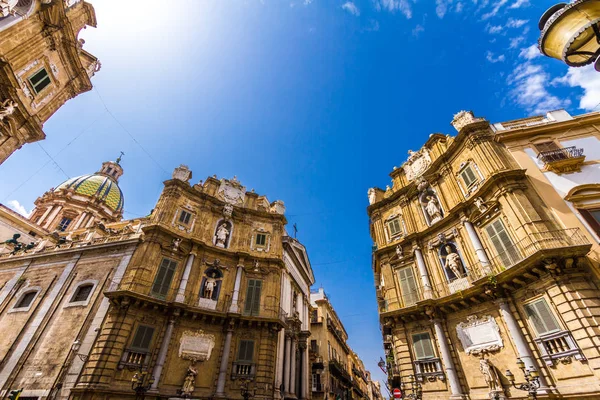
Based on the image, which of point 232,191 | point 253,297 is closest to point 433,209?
point 253,297

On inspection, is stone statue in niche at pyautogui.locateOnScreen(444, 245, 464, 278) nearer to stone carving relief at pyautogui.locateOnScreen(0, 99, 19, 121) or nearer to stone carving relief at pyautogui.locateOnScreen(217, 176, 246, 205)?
stone carving relief at pyautogui.locateOnScreen(217, 176, 246, 205)

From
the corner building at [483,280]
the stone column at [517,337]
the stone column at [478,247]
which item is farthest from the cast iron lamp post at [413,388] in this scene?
the stone column at [478,247]

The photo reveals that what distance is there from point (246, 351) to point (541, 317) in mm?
16390

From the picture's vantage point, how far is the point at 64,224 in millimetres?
43812

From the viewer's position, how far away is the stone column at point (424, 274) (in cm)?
1648

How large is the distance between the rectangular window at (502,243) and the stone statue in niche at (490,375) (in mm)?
4658

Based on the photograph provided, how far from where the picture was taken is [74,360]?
15719 mm

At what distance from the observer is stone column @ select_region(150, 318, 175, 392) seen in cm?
1598

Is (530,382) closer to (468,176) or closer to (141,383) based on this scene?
(468,176)

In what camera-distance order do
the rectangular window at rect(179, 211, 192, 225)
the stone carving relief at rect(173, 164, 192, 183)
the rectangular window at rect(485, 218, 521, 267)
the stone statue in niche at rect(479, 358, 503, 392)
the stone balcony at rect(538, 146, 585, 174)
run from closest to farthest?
the stone statue in niche at rect(479, 358, 503, 392) → the rectangular window at rect(485, 218, 521, 267) → the stone balcony at rect(538, 146, 585, 174) → the rectangular window at rect(179, 211, 192, 225) → the stone carving relief at rect(173, 164, 192, 183)

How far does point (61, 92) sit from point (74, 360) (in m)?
17.4

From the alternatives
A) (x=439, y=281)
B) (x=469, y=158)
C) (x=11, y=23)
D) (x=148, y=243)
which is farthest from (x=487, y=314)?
(x=11, y=23)

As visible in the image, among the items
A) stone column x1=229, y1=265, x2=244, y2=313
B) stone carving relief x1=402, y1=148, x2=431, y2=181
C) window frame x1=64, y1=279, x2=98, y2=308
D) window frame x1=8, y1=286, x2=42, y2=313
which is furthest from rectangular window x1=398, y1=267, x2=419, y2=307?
window frame x1=8, y1=286, x2=42, y2=313

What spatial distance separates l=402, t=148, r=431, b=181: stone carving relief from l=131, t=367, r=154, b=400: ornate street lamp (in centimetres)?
2153
